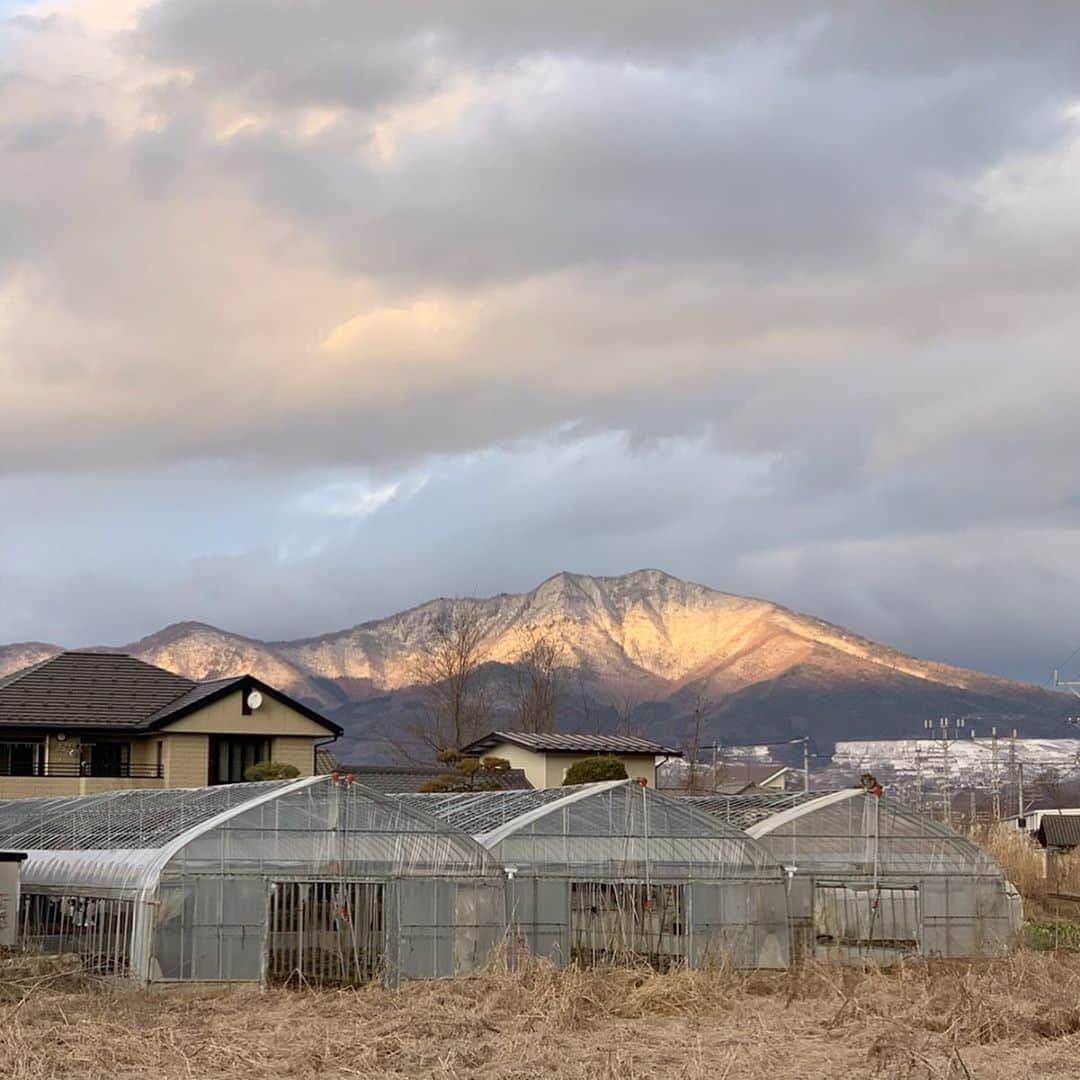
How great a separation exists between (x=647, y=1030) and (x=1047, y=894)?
25.6 m

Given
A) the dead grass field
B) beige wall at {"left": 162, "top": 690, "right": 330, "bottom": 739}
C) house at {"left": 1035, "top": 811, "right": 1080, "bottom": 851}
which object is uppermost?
beige wall at {"left": 162, "top": 690, "right": 330, "bottom": 739}

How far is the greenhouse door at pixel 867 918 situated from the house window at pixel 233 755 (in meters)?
22.8

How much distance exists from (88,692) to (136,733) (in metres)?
2.41

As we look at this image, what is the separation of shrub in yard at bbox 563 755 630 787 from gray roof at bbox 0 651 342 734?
26.6ft

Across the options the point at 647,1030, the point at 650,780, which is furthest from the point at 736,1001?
the point at 650,780

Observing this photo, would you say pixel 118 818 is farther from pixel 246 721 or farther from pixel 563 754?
pixel 563 754

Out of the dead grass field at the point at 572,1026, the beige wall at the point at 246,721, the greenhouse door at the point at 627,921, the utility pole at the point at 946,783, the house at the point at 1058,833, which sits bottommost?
the house at the point at 1058,833

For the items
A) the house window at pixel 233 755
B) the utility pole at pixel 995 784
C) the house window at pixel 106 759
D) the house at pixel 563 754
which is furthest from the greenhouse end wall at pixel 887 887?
the utility pole at pixel 995 784

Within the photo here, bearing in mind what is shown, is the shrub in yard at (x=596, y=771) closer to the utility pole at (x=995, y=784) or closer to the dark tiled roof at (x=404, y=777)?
the dark tiled roof at (x=404, y=777)

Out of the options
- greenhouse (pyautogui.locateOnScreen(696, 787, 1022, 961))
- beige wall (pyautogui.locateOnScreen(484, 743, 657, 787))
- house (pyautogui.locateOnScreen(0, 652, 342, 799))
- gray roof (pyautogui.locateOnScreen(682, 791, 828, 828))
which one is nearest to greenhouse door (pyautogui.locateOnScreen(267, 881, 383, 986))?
gray roof (pyautogui.locateOnScreen(682, 791, 828, 828))

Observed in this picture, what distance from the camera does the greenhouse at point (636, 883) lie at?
26656 millimetres

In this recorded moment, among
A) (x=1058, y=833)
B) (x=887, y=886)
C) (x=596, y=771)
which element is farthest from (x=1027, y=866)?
(x=1058, y=833)

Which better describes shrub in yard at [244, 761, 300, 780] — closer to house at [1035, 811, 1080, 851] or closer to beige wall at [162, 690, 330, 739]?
beige wall at [162, 690, 330, 739]

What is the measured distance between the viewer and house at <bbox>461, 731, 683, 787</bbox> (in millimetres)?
48062
